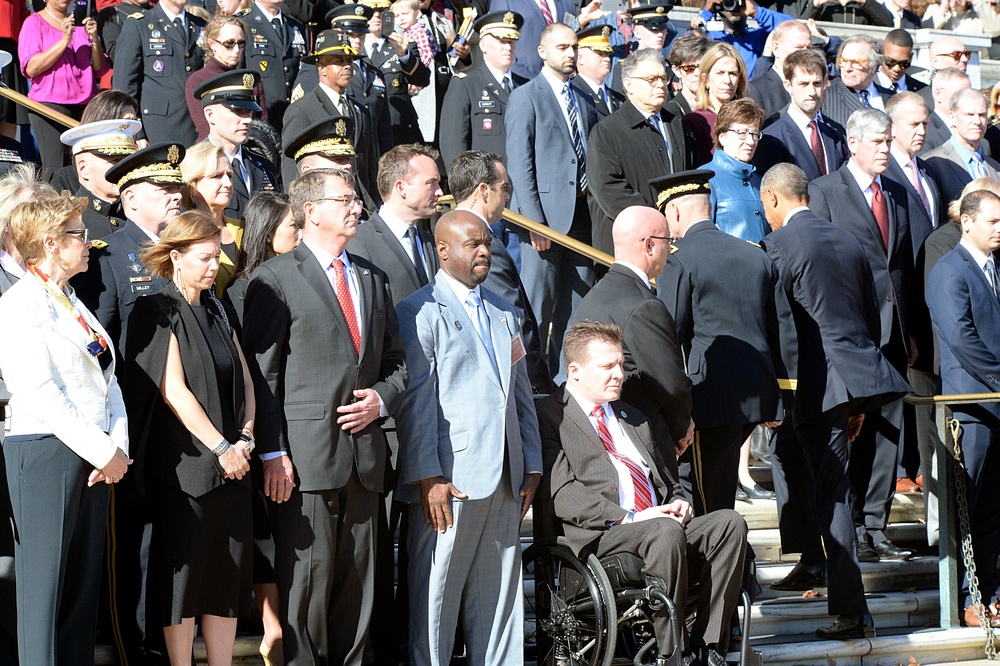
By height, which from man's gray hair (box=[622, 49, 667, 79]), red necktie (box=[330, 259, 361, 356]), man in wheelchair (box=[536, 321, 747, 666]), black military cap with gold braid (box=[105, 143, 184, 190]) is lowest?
man in wheelchair (box=[536, 321, 747, 666])

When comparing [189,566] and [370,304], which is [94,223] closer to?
[370,304]

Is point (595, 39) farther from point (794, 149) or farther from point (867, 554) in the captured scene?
point (867, 554)

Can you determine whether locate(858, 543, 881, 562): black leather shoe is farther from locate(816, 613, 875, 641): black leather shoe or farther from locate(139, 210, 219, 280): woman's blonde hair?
locate(139, 210, 219, 280): woman's blonde hair

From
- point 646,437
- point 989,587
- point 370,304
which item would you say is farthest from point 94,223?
point 989,587

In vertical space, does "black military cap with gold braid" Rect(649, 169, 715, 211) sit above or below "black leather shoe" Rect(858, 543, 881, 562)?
above

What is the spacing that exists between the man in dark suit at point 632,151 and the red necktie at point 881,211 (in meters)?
1.14

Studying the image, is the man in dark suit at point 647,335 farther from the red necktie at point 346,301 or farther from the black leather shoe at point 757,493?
the black leather shoe at point 757,493

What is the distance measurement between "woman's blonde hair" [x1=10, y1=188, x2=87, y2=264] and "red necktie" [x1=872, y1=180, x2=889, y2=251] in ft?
15.2

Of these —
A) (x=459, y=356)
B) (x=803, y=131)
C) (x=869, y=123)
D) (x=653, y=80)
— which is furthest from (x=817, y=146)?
(x=459, y=356)

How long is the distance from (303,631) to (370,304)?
123 centimetres

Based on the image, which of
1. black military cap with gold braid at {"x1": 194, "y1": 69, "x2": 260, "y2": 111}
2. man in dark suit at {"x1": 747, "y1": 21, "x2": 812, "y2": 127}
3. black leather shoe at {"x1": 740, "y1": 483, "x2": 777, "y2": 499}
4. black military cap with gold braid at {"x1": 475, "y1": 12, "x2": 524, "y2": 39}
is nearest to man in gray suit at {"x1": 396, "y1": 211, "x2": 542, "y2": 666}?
black military cap with gold braid at {"x1": 194, "y1": 69, "x2": 260, "y2": 111}

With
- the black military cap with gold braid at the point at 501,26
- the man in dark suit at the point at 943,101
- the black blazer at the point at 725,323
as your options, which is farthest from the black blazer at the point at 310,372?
the man in dark suit at the point at 943,101

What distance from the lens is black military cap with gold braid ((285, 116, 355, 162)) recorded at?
644 cm

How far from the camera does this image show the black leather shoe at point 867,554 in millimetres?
7004
